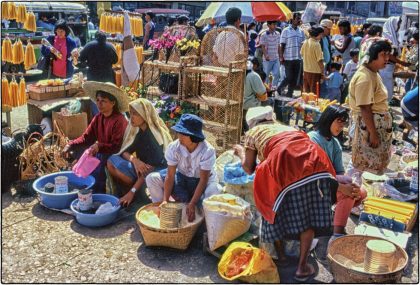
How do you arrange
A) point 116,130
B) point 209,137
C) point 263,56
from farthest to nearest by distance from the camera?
1. point 263,56
2. point 209,137
3. point 116,130

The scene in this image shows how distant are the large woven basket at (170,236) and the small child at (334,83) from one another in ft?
17.3

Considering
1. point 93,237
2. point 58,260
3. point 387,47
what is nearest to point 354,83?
point 387,47

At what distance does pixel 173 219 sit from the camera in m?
3.80

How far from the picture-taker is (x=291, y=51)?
9.20m

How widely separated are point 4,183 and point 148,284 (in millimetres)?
2470

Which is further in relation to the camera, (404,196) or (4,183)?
(4,183)

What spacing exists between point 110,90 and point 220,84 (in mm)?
1969

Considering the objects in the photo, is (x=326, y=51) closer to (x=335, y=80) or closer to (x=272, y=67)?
(x=335, y=80)

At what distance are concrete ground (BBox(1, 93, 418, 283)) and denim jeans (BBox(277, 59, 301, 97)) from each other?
17.1ft

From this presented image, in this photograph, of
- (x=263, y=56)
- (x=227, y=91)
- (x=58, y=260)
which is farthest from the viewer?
(x=263, y=56)

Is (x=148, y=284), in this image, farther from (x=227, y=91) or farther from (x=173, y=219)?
(x=227, y=91)

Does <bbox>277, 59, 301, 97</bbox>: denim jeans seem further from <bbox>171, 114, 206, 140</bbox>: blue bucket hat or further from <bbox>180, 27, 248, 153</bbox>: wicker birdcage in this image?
<bbox>171, 114, 206, 140</bbox>: blue bucket hat

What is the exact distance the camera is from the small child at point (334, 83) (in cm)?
822

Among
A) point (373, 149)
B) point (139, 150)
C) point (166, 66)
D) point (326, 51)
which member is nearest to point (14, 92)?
point (166, 66)
